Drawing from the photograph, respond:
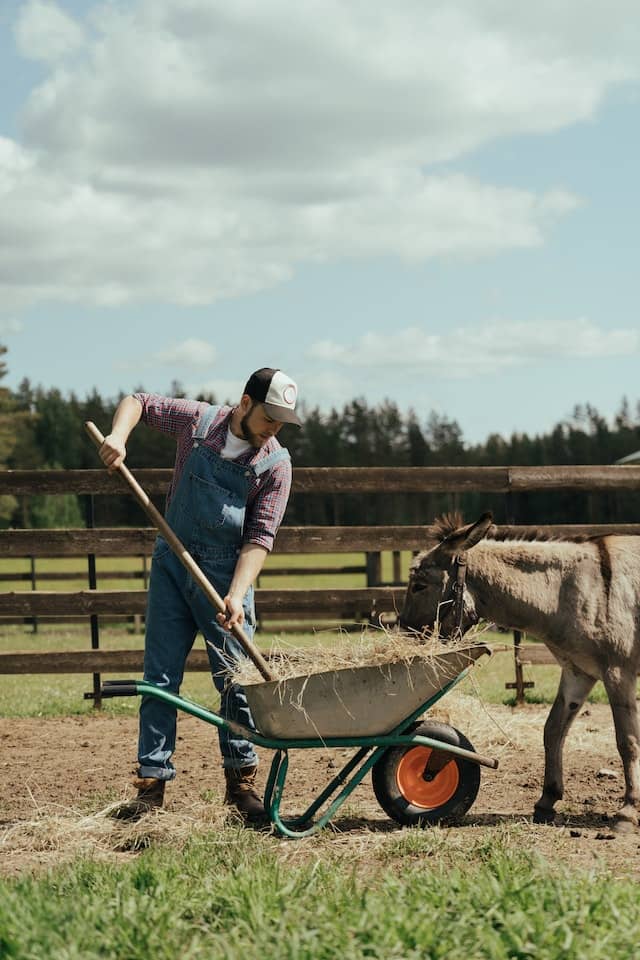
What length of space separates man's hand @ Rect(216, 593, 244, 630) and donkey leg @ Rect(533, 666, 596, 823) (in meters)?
1.83

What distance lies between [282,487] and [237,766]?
1.37 metres

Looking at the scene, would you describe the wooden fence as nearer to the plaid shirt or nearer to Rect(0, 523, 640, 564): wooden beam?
Rect(0, 523, 640, 564): wooden beam

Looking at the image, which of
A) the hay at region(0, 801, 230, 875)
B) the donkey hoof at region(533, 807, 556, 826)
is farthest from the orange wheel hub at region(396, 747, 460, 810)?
the hay at region(0, 801, 230, 875)

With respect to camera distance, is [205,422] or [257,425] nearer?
[257,425]

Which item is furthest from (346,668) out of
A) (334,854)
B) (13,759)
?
(13,759)

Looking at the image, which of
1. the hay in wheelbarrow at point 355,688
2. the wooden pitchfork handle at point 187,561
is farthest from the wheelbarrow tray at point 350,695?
the wooden pitchfork handle at point 187,561

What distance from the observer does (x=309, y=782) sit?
6.14m

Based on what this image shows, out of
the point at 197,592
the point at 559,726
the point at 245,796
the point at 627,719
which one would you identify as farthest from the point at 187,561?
the point at 627,719

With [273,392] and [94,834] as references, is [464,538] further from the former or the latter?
[94,834]

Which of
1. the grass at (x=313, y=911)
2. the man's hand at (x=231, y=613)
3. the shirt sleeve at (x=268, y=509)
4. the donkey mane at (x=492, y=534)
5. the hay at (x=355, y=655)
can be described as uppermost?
the shirt sleeve at (x=268, y=509)

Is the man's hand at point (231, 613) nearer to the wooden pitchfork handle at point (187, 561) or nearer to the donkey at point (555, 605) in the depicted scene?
the wooden pitchfork handle at point (187, 561)

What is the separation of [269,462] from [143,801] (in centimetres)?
170

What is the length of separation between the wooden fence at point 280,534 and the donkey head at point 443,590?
3698 millimetres

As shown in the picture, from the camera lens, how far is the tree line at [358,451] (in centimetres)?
4706
